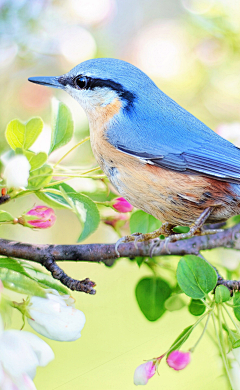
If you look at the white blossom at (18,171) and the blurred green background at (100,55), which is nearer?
the white blossom at (18,171)

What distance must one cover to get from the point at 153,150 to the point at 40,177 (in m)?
0.15

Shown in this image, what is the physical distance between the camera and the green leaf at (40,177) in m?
0.45

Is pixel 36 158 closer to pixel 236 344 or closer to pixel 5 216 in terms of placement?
pixel 5 216

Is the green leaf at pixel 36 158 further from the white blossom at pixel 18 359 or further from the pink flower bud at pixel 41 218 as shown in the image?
the white blossom at pixel 18 359

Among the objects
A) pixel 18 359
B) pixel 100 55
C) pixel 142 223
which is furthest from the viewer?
pixel 100 55

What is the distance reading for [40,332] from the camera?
1.37ft

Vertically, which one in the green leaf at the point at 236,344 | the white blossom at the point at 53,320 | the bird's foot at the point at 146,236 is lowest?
the green leaf at the point at 236,344

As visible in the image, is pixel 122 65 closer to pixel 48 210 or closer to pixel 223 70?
pixel 48 210

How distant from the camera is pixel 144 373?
18.1 inches

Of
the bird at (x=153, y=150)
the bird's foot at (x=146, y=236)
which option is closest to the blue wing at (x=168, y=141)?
the bird at (x=153, y=150)

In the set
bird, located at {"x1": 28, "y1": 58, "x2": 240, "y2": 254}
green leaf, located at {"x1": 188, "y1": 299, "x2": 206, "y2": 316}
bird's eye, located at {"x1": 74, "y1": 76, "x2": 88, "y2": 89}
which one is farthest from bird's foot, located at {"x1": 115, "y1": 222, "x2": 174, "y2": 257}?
bird's eye, located at {"x1": 74, "y1": 76, "x2": 88, "y2": 89}

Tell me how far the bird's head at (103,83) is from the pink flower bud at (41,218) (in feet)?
0.51

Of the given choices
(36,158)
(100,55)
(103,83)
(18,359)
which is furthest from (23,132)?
(100,55)

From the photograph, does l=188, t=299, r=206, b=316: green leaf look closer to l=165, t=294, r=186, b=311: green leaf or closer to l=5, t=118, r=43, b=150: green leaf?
l=165, t=294, r=186, b=311: green leaf
